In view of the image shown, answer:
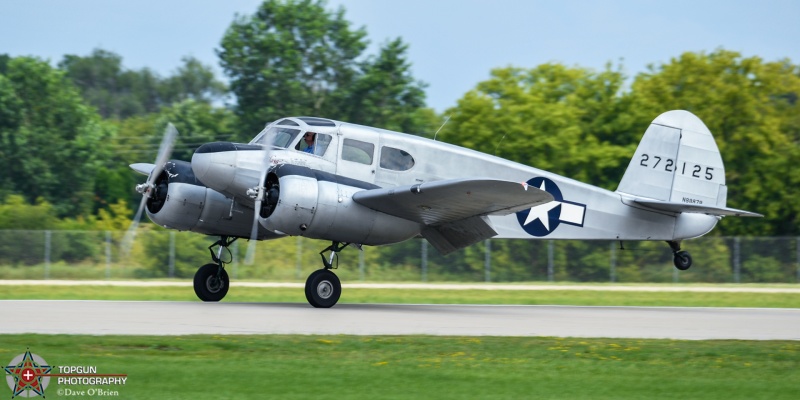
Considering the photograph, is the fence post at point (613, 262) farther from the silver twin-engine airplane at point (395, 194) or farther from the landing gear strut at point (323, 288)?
the landing gear strut at point (323, 288)

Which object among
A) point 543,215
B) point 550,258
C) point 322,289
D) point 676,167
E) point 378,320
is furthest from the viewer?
point 550,258

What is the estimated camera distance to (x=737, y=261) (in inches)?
1575

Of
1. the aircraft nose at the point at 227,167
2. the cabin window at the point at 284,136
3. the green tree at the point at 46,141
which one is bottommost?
the aircraft nose at the point at 227,167

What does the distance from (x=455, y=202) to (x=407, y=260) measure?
18773 mm

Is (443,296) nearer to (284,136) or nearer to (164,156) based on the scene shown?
(284,136)

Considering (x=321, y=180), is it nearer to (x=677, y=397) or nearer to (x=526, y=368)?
(x=526, y=368)

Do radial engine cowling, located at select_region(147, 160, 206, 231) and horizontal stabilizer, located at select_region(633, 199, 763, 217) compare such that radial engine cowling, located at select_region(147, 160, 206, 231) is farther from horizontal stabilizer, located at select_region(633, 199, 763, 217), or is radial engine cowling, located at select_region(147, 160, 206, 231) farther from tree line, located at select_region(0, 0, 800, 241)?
tree line, located at select_region(0, 0, 800, 241)

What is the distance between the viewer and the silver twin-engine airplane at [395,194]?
64.3ft

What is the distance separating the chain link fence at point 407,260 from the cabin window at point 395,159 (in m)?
15.5

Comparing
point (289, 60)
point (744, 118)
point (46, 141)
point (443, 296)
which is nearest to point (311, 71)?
point (289, 60)

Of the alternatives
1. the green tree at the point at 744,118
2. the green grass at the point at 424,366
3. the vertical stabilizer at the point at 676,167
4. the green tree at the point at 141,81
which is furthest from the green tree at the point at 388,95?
the green tree at the point at 141,81

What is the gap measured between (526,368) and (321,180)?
25.8 ft

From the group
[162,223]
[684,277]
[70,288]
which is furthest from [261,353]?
[684,277]

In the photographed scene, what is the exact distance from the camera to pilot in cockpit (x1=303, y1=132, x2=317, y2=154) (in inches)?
819
